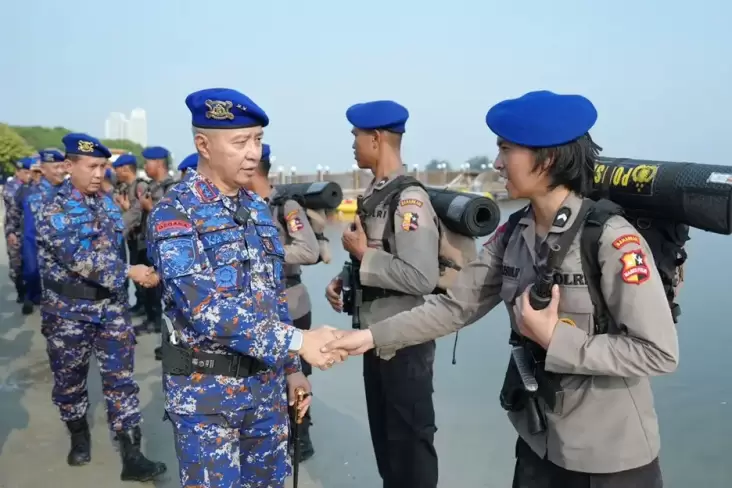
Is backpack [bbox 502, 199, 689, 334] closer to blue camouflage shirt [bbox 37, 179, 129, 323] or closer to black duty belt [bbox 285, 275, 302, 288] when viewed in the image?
black duty belt [bbox 285, 275, 302, 288]

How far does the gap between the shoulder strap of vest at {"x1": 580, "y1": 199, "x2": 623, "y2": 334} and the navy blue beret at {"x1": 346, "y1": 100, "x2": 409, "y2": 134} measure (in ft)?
4.94

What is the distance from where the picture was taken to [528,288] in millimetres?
1740

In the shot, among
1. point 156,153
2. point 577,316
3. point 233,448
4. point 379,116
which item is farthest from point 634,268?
point 156,153

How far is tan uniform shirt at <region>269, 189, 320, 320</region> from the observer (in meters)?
3.83

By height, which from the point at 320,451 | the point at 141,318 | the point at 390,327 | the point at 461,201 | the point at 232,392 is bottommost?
the point at 141,318

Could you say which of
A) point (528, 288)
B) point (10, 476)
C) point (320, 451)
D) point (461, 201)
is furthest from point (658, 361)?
point (10, 476)

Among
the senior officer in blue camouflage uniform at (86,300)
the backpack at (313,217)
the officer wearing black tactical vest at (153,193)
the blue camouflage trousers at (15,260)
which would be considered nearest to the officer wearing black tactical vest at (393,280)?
the backpack at (313,217)

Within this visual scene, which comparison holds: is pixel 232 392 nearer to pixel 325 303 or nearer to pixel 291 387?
pixel 291 387

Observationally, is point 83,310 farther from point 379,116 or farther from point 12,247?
point 12,247

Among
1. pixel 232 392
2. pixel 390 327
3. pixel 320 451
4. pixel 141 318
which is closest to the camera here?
pixel 232 392

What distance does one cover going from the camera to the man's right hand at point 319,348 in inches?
87.0

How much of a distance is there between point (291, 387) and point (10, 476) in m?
2.31

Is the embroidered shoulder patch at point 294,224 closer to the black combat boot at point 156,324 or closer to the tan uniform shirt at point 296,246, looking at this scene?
the tan uniform shirt at point 296,246

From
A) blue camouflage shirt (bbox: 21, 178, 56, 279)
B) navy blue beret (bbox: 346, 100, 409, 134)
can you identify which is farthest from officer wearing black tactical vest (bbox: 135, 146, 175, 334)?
navy blue beret (bbox: 346, 100, 409, 134)
